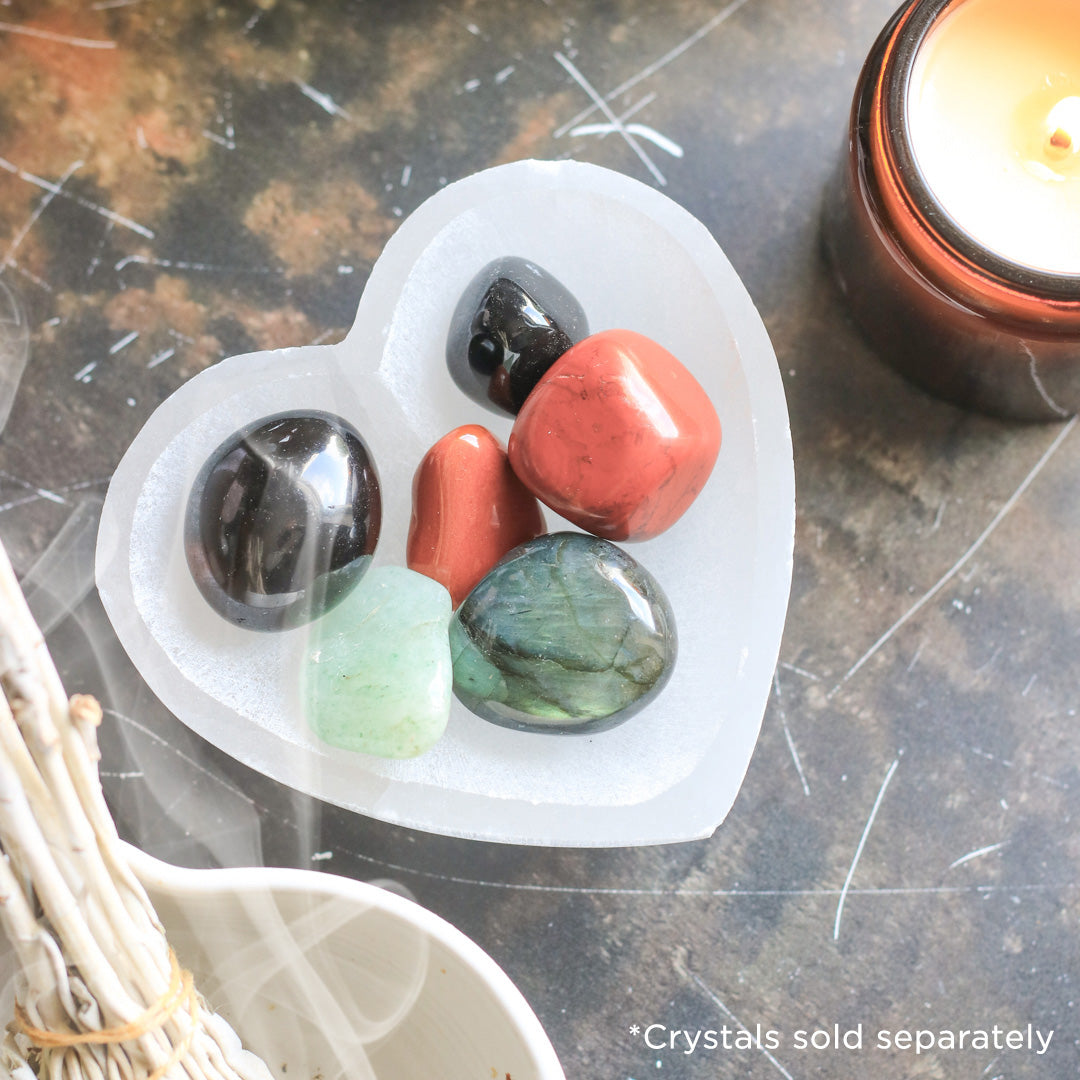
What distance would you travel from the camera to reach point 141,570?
1.45 ft

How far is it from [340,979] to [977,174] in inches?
16.4

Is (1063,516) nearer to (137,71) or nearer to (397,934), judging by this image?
(397,934)

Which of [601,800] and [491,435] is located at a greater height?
[491,435]

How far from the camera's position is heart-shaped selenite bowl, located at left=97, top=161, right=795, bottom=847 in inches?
17.3

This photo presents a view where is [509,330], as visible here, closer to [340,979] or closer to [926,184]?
[926,184]

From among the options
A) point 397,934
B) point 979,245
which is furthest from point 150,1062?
point 979,245

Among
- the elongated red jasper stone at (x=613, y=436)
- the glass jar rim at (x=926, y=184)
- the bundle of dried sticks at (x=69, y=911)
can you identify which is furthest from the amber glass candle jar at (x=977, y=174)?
the bundle of dried sticks at (x=69, y=911)

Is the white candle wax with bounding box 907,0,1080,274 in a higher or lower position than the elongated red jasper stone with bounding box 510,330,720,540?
higher

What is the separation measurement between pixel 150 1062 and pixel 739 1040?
0.28 metres

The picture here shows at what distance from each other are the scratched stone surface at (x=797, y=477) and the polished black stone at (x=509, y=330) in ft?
0.33

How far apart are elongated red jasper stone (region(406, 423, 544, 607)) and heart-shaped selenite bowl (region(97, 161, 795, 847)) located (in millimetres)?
39

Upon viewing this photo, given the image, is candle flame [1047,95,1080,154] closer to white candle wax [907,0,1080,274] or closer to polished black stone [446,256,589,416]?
white candle wax [907,0,1080,274]

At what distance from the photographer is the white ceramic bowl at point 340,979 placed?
0.40 meters

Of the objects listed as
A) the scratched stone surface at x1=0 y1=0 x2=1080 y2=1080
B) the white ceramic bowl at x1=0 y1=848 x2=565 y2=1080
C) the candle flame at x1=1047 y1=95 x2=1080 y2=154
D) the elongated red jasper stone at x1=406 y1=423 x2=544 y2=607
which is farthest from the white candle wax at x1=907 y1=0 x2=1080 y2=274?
the white ceramic bowl at x1=0 y1=848 x2=565 y2=1080
